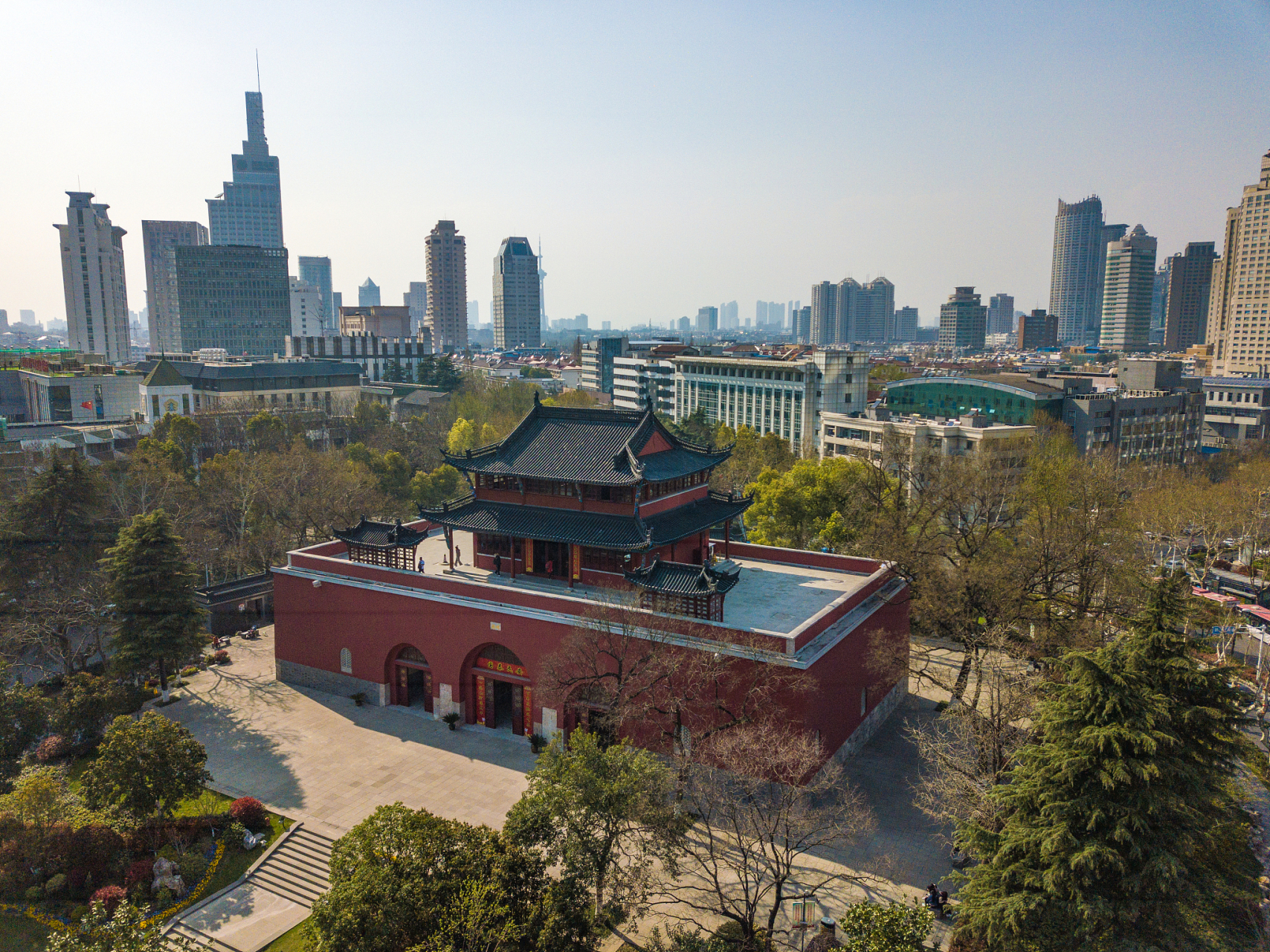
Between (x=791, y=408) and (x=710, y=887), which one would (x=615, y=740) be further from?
(x=791, y=408)

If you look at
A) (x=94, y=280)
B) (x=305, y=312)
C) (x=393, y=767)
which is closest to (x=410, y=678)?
(x=393, y=767)

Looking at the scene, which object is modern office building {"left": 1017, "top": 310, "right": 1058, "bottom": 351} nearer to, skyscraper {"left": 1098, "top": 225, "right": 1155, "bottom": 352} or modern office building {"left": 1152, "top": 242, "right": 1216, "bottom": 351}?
skyscraper {"left": 1098, "top": 225, "right": 1155, "bottom": 352}

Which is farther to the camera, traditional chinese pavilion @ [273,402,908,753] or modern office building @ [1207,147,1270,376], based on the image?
modern office building @ [1207,147,1270,376]

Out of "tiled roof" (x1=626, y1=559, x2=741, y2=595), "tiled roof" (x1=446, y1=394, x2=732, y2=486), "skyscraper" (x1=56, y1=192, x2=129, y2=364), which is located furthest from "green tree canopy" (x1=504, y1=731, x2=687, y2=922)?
"skyscraper" (x1=56, y1=192, x2=129, y2=364)

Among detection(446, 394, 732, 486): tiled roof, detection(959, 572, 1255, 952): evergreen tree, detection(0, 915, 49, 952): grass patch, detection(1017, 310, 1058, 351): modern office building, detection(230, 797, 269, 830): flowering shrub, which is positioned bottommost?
detection(0, 915, 49, 952): grass patch

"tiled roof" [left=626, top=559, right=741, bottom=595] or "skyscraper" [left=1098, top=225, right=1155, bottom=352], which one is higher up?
"skyscraper" [left=1098, top=225, right=1155, bottom=352]

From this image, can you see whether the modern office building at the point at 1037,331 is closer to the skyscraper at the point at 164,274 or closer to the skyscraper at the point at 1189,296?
the skyscraper at the point at 1189,296

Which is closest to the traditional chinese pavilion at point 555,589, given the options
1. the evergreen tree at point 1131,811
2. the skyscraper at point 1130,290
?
the evergreen tree at point 1131,811

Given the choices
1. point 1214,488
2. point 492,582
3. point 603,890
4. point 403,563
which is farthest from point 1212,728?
point 1214,488
